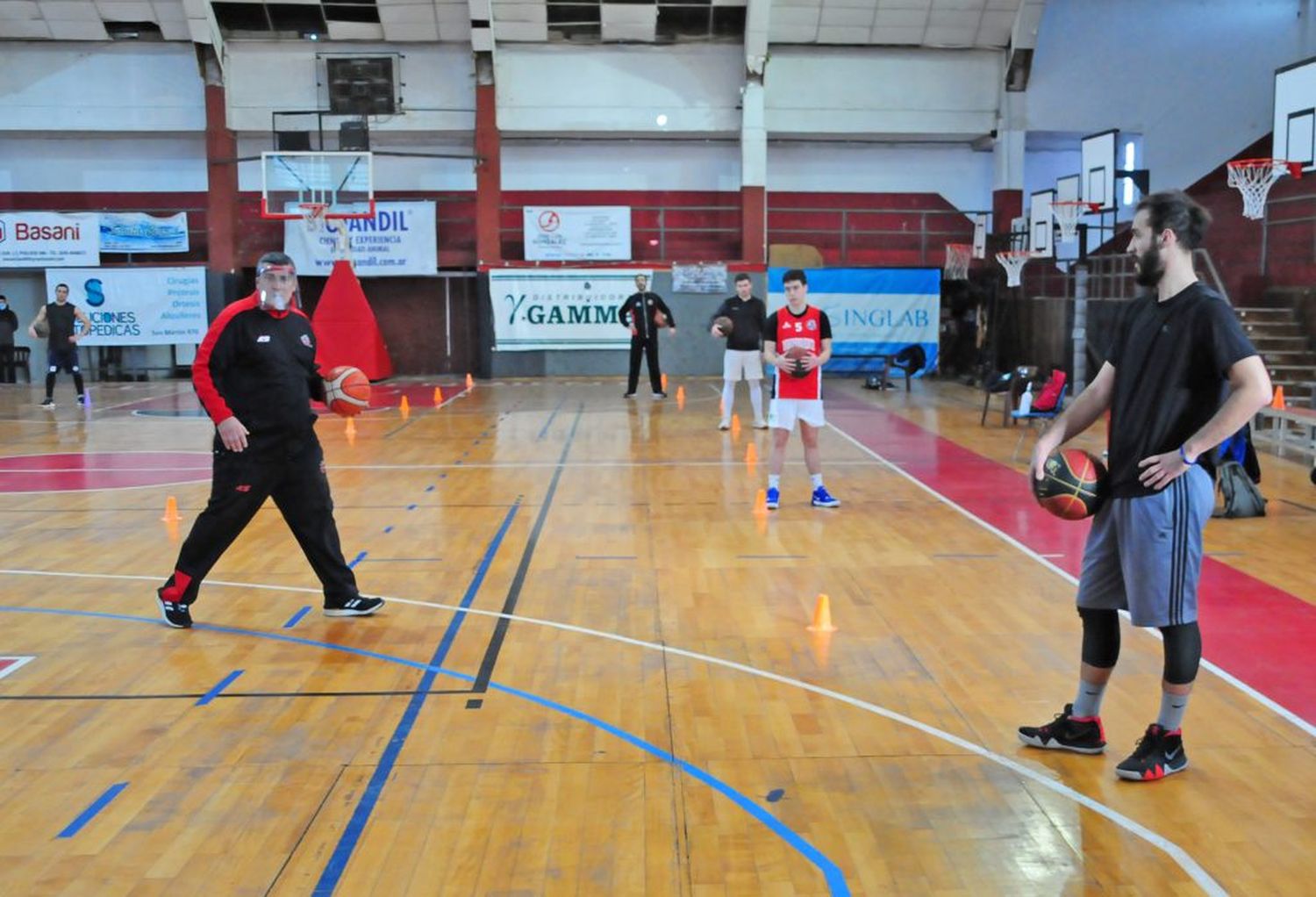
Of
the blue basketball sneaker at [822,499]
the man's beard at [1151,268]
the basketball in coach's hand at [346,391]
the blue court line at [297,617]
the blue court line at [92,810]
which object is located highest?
the man's beard at [1151,268]

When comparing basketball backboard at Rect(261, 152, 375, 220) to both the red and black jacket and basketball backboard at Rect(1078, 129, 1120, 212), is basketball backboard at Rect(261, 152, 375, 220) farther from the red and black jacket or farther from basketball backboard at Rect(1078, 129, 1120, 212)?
the red and black jacket

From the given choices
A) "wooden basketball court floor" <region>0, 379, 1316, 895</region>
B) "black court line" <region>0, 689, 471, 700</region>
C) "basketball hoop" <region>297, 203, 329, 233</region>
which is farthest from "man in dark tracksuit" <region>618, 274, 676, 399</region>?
"black court line" <region>0, 689, 471, 700</region>

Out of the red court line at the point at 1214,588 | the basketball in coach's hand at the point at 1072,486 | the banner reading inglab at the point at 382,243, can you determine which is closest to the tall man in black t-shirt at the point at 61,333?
the banner reading inglab at the point at 382,243

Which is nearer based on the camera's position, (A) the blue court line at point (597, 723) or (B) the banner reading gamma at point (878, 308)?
(A) the blue court line at point (597, 723)

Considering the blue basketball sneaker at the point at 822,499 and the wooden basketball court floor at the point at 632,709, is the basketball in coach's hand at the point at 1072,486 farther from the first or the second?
the blue basketball sneaker at the point at 822,499

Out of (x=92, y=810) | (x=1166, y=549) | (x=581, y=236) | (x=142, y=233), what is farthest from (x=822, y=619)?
(x=142, y=233)

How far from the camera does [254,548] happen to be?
29.7 ft

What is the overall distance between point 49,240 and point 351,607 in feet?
72.1

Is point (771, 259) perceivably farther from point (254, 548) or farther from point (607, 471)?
point (254, 548)

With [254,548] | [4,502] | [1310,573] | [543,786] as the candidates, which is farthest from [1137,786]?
[4,502]

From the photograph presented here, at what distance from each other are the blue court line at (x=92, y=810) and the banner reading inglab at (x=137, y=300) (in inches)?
877

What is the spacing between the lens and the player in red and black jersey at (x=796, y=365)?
9883mm

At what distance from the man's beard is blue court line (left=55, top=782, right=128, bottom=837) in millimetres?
4134

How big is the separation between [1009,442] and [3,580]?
1090 centimetres
